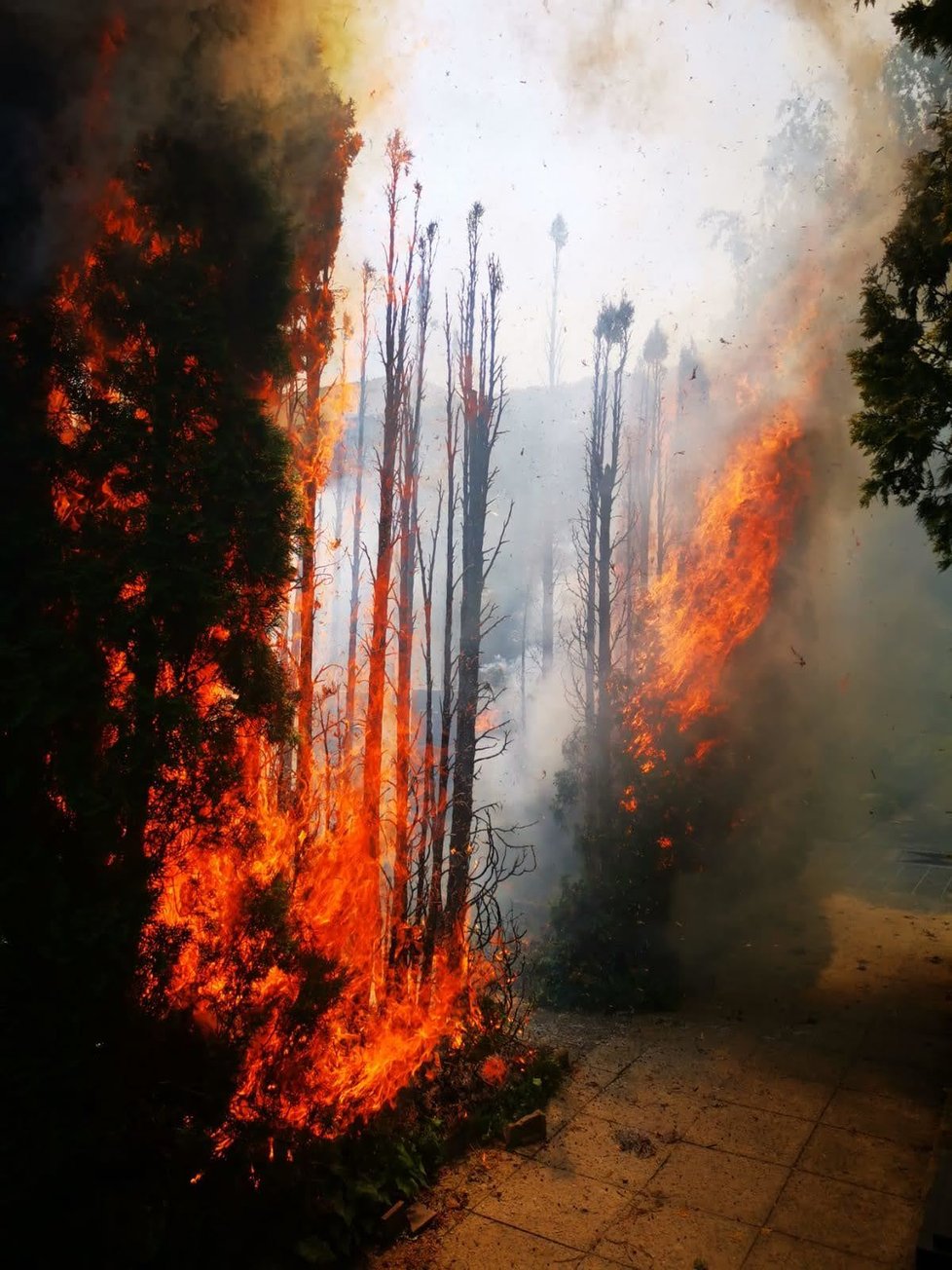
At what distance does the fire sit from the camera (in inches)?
631

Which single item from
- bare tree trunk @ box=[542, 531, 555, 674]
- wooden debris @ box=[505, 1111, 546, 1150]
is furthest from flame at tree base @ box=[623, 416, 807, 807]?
bare tree trunk @ box=[542, 531, 555, 674]

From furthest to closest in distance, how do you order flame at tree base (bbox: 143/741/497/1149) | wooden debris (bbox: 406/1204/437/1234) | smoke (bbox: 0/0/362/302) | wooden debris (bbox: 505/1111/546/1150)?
wooden debris (bbox: 505/1111/546/1150) → wooden debris (bbox: 406/1204/437/1234) → flame at tree base (bbox: 143/741/497/1149) → smoke (bbox: 0/0/362/302)

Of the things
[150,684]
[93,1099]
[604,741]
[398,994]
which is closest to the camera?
[93,1099]

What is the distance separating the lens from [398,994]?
27.0ft

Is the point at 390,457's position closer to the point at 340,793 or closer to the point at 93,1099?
the point at 340,793

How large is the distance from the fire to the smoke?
1244 cm

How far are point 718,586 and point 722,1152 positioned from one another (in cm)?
1172

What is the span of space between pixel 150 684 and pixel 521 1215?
5501 mm

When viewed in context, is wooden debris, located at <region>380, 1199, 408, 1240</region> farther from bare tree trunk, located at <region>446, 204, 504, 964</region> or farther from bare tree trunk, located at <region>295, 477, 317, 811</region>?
bare tree trunk, located at <region>446, 204, 504, 964</region>

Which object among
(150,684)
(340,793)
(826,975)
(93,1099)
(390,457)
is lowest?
(826,975)

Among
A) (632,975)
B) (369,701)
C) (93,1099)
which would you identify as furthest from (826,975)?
(93,1099)

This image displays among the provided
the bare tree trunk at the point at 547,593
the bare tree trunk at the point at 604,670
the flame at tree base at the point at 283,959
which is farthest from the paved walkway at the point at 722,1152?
the bare tree trunk at the point at 547,593

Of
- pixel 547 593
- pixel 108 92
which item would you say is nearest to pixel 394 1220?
pixel 108 92

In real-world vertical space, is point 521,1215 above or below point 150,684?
below
